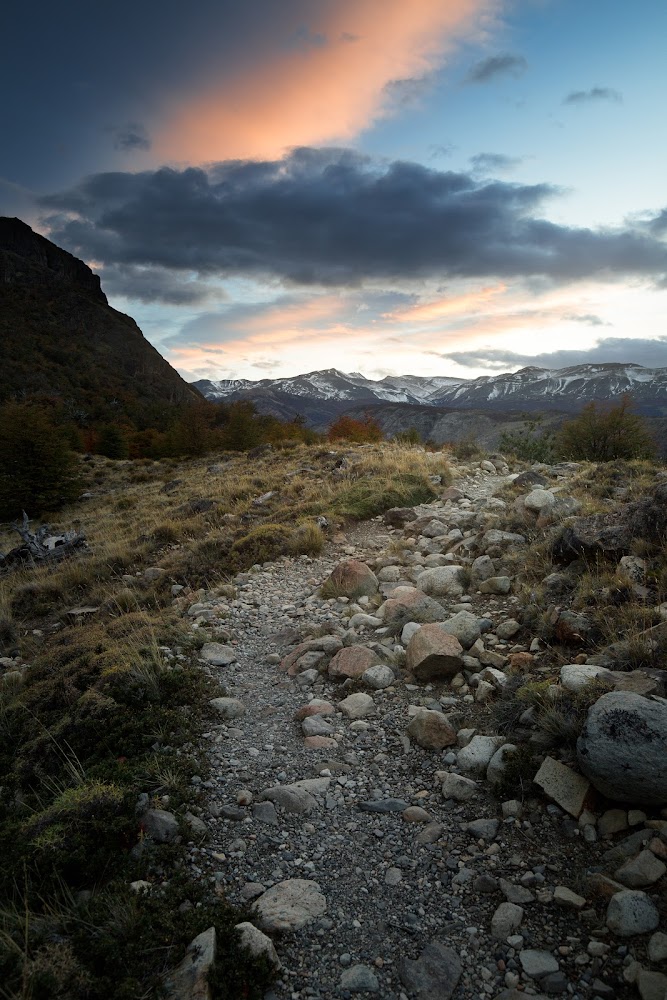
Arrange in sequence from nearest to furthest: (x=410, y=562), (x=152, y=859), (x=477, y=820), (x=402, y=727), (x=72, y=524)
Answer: (x=152, y=859) < (x=477, y=820) < (x=402, y=727) < (x=410, y=562) < (x=72, y=524)

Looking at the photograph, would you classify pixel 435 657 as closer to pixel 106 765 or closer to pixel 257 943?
pixel 257 943

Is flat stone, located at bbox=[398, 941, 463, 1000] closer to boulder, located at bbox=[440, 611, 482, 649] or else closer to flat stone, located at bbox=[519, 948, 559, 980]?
flat stone, located at bbox=[519, 948, 559, 980]

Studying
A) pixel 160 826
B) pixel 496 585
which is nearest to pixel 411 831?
pixel 160 826

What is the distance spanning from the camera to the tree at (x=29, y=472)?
24.4 meters

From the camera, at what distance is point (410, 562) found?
25.6 ft

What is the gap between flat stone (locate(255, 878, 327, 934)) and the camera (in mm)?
2564

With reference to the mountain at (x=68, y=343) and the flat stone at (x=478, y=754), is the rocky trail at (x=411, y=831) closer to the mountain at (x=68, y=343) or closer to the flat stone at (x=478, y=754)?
the flat stone at (x=478, y=754)

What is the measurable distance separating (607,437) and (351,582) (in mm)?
22726

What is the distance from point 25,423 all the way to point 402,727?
1090 inches

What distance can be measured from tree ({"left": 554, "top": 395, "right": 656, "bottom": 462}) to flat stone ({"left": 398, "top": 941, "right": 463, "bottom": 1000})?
23.7 metres

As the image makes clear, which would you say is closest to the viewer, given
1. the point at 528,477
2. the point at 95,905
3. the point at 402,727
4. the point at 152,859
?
the point at 95,905

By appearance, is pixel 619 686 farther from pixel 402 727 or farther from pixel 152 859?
pixel 152 859

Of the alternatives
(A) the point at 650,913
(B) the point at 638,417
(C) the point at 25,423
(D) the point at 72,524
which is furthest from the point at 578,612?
(C) the point at 25,423

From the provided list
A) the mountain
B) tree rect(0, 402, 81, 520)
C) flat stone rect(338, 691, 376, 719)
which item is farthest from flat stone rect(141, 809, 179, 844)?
the mountain
